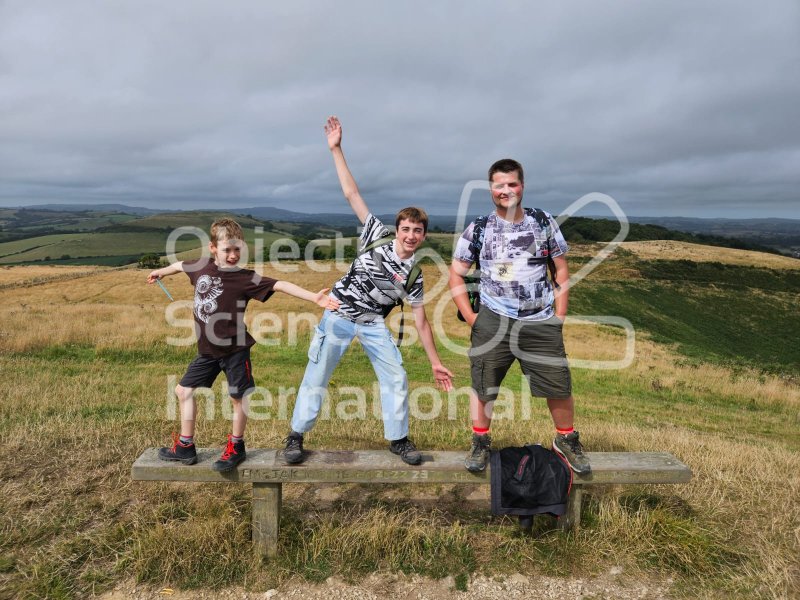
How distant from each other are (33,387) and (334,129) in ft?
24.6

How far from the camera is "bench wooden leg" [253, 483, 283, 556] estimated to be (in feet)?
13.6

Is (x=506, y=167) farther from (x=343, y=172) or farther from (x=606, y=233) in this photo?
(x=606, y=233)

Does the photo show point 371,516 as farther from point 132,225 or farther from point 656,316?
point 132,225

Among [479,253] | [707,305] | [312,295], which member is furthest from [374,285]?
[707,305]

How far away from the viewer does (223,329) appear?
4.24m

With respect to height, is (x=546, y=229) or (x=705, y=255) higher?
(x=705, y=255)

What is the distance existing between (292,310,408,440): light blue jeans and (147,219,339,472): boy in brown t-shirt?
0.96 feet

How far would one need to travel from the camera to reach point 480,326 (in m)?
4.39

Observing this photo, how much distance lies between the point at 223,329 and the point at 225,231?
0.89 m

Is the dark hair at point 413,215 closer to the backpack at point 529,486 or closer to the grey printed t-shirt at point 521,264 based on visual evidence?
the grey printed t-shirt at point 521,264

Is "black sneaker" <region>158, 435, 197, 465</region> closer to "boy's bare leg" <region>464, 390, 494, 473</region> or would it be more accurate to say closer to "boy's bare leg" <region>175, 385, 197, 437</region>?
"boy's bare leg" <region>175, 385, 197, 437</region>

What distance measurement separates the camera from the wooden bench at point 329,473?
4094 mm

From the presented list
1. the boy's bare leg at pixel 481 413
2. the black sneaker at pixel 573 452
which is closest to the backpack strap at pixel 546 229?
the boy's bare leg at pixel 481 413

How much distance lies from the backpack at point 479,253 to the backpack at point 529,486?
148 cm
